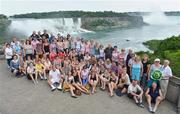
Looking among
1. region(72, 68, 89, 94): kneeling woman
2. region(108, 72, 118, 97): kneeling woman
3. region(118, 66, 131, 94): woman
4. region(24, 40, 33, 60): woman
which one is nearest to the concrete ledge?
region(118, 66, 131, 94): woman

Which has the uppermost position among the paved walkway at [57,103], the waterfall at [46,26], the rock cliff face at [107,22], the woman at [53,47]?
the woman at [53,47]

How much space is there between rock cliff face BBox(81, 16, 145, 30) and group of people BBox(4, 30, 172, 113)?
8888cm

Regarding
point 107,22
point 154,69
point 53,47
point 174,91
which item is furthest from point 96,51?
point 107,22

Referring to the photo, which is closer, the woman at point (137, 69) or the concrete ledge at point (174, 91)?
the concrete ledge at point (174, 91)

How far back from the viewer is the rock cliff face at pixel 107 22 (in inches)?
4181

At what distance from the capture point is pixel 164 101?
1076 cm

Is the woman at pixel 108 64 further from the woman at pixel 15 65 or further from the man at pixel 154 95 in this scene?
the woman at pixel 15 65

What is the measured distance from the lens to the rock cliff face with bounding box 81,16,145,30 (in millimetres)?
106188

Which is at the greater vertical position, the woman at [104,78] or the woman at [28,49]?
the woman at [28,49]

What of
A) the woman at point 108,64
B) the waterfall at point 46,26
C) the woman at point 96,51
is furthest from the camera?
the waterfall at point 46,26

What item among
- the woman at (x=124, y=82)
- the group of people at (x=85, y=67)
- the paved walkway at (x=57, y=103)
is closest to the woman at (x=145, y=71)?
the group of people at (x=85, y=67)

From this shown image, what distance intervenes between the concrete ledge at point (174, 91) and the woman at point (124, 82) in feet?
4.98

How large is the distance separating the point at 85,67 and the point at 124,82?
6.04 ft

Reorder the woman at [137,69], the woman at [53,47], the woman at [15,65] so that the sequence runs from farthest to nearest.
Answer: the woman at [53,47] < the woman at [15,65] < the woman at [137,69]
